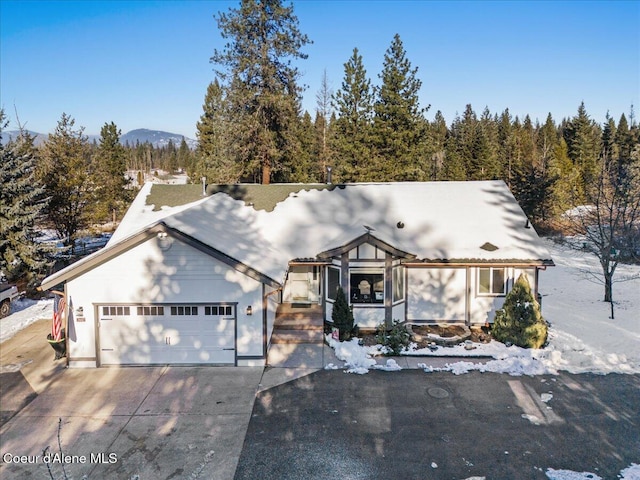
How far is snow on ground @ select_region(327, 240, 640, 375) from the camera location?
36.6 ft

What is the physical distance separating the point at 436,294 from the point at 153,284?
360 inches

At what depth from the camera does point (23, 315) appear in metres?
16.0

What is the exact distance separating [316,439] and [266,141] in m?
19.6

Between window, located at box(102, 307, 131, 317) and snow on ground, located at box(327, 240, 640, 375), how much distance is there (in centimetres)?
591

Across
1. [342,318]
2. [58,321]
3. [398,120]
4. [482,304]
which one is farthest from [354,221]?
[398,120]

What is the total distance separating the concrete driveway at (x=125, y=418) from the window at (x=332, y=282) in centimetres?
393

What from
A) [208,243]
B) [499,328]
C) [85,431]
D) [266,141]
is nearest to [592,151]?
[266,141]

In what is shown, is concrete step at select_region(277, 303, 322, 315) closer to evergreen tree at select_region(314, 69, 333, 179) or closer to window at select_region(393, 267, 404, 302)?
window at select_region(393, 267, 404, 302)

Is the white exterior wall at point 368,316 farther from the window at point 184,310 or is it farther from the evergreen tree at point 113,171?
the evergreen tree at point 113,171

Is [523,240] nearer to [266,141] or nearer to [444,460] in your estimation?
[444,460]

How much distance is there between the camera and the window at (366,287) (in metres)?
13.9

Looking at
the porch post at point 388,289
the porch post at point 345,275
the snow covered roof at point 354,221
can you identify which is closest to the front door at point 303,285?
the snow covered roof at point 354,221

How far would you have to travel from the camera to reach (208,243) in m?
11.3

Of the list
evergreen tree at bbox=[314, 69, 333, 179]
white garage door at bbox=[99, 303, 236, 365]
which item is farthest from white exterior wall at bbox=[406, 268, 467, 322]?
evergreen tree at bbox=[314, 69, 333, 179]
